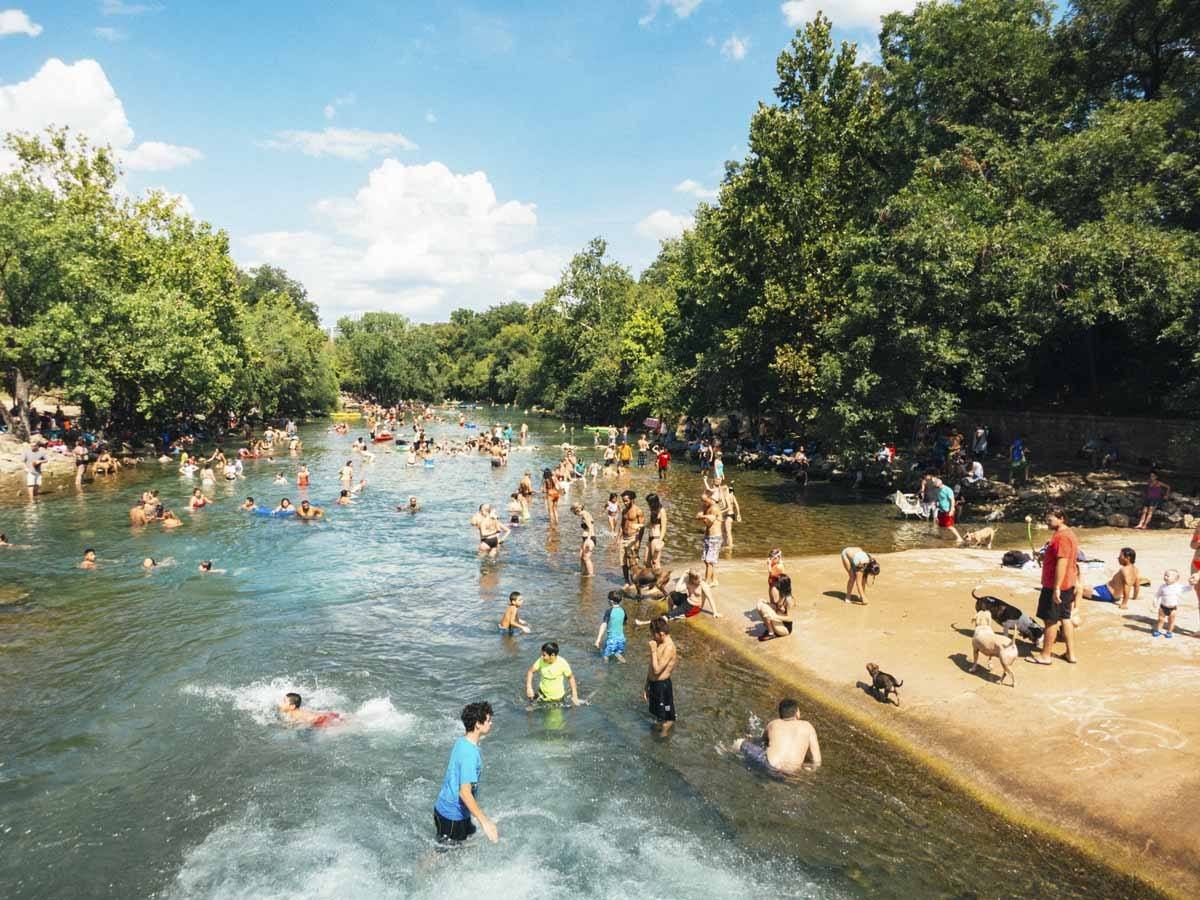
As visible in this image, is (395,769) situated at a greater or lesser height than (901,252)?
lesser

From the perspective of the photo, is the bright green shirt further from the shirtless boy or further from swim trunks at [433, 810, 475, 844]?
the shirtless boy

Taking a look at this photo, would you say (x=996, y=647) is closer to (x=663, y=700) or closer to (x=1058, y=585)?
(x=1058, y=585)

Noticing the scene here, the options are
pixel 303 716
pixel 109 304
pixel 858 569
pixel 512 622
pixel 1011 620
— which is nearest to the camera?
pixel 303 716

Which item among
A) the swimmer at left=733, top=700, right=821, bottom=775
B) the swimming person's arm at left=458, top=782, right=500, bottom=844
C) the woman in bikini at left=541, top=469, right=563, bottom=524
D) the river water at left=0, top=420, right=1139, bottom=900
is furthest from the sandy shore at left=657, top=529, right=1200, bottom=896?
the woman in bikini at left=541, top=469, right=563, bottom=524

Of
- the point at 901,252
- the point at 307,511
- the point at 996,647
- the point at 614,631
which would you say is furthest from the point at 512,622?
the point at 901,252

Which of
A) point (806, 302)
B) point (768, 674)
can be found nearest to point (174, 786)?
point (768, 674)

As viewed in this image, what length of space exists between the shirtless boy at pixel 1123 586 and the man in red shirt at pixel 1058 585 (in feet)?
10.7

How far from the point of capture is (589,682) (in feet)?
44.6

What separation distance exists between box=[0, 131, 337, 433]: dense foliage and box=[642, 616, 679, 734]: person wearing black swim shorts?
130 feet

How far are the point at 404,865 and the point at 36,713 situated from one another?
847cm

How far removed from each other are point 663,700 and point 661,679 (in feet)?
1.24

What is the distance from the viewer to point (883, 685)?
11.8m

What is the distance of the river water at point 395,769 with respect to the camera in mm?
8430

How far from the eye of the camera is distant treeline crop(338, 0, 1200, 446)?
27359 millimetres
